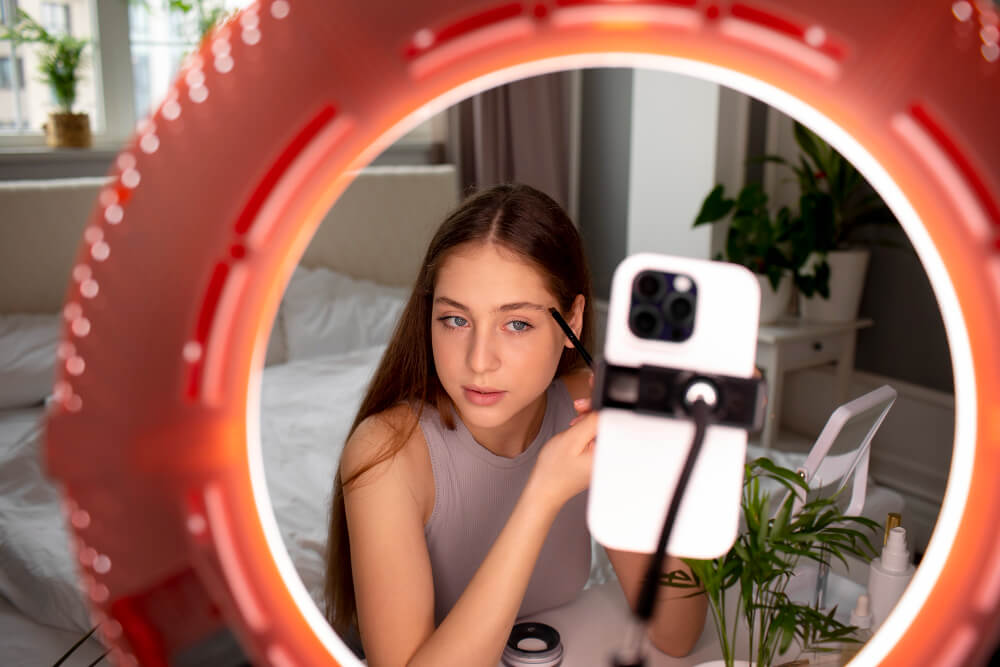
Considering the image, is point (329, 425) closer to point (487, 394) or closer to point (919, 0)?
point (487, 394)

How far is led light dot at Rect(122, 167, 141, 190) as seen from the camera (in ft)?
1.29

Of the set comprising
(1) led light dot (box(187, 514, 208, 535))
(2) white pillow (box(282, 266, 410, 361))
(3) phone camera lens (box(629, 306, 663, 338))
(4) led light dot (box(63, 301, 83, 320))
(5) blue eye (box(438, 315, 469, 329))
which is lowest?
(2) white pillow (box(282, 266, 410, 361))

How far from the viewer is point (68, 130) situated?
8.83 feet

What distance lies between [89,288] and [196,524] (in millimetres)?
120

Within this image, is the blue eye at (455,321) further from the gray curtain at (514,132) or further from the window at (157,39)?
the gray curtain at (514,132)

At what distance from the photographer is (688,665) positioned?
0.92m

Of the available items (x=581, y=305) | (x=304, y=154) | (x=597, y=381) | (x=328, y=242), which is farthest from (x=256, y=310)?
(x=328, y=242)

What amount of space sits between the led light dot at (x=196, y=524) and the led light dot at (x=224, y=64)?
0.68ft

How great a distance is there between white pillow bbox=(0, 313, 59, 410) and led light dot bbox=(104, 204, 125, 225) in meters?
1.83

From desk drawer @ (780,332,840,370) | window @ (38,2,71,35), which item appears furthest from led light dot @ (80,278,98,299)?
window @ (38,2,71,35)

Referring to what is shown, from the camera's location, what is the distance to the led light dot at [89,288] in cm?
39

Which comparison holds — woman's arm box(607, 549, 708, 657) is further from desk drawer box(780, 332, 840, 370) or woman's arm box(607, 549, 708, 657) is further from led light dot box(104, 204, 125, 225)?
desk drawer box(780, 332, 840, 370)

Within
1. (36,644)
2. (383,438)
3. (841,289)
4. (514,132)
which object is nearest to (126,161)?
(383,438)

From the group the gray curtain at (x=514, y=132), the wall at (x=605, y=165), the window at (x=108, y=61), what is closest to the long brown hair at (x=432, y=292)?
the window at (x=108, y=61)
